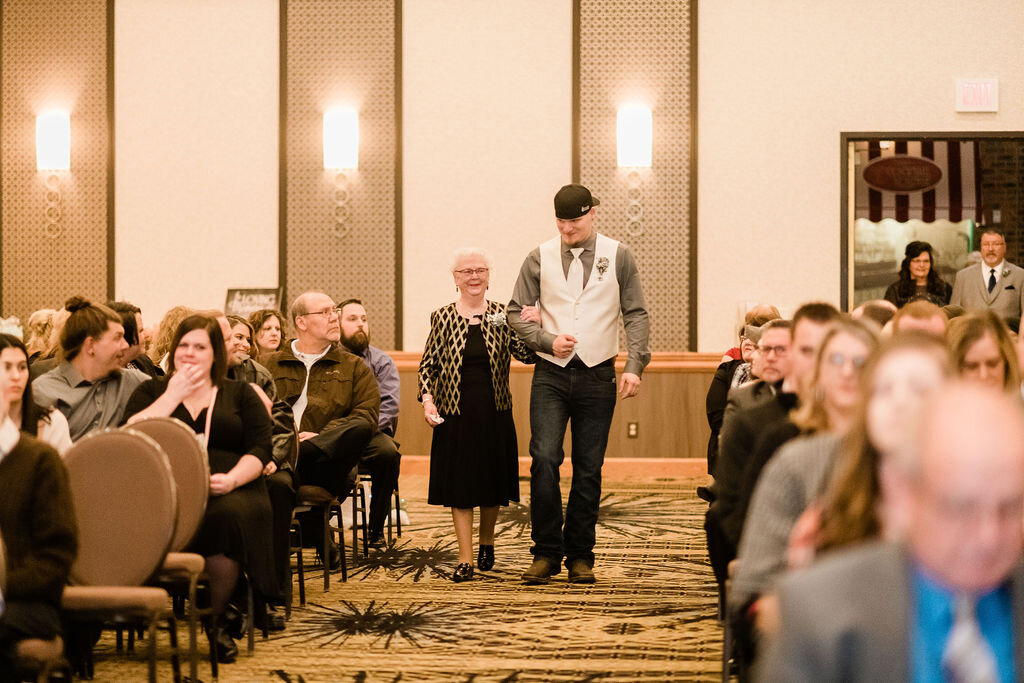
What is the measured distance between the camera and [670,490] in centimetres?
869

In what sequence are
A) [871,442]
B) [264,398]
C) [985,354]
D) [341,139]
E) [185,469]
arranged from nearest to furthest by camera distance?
[871,442] < [985,354] < [185,469] < [264,398] < [341,139]

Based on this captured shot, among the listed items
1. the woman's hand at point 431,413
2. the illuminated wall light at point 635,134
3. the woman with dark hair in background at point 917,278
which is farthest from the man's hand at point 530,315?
the woman with dark hair in background at point 917,278

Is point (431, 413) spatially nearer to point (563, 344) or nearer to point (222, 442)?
point (563, 344)

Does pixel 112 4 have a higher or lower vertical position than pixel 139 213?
higher

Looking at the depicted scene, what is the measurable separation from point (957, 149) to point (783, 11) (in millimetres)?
2148

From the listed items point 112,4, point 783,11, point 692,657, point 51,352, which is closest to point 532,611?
point 692,657

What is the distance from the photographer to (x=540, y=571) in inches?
216

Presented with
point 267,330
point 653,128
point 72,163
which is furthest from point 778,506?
point 72,163

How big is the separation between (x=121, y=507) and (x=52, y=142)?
696cm

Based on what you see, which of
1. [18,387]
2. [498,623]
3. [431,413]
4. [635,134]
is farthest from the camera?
[635,134]

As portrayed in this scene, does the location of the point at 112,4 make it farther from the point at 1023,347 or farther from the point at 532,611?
the point at 1023,347

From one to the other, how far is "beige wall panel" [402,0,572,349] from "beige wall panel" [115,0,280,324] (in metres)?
1.17

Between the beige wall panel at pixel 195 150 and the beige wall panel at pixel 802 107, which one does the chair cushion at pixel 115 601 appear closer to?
the beige wall panel at pixel 195 150

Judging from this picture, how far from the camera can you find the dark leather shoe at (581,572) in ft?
18.2
